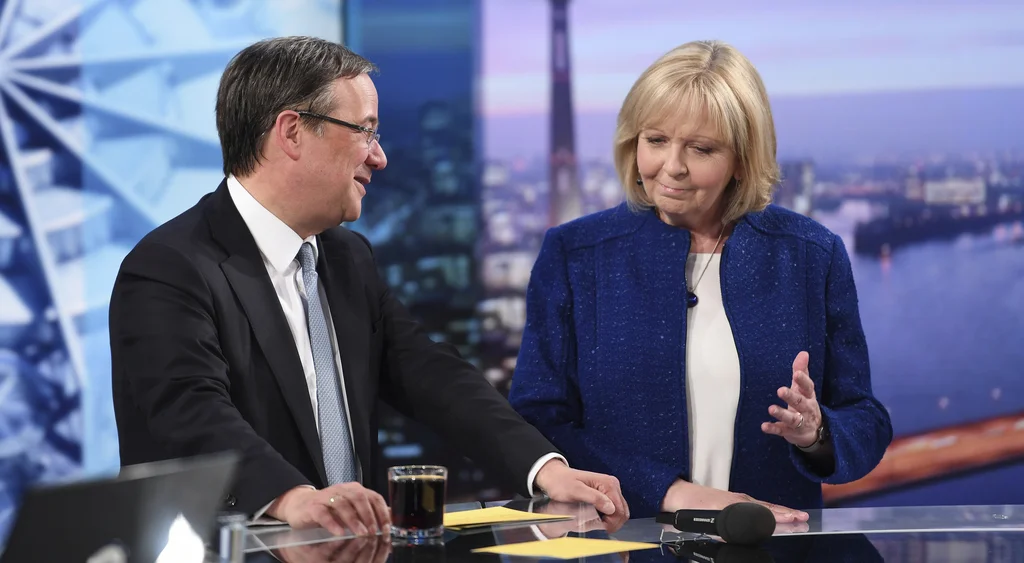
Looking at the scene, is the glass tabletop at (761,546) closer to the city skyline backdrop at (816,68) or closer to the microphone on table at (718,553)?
the microphone on table at (718,553)

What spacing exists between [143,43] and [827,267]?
2.78m

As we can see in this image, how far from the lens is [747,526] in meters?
1.61

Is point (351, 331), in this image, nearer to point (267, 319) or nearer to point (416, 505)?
point (267, 319)

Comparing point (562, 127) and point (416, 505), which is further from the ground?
point (562, 127)

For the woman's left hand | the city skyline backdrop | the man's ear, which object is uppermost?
the city skyline backdrop

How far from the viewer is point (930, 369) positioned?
4078 mm

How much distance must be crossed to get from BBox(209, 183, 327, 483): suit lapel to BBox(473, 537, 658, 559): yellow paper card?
A: 678 mm

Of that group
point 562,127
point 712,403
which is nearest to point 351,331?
point 712,403

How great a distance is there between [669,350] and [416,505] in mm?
809

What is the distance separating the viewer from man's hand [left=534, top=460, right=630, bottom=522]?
6.34ft

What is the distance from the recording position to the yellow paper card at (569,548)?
1525 mm

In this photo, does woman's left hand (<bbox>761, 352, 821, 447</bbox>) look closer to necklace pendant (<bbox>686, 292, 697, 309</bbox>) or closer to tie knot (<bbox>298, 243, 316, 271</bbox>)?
necklace pendant (<bbox>686, 292, 697, 309</bbox>)

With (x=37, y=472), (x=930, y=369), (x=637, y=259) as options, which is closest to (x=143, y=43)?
(x=37, y=472)

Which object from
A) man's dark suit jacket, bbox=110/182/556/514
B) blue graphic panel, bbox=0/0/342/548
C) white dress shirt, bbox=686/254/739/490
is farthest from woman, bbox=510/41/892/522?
blue graphic panel, bbox=0/0/342/548
